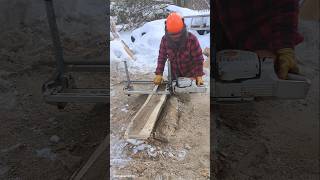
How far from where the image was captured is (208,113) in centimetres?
285

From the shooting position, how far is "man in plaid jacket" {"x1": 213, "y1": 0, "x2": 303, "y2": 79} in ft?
8.07

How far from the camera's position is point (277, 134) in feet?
8.96

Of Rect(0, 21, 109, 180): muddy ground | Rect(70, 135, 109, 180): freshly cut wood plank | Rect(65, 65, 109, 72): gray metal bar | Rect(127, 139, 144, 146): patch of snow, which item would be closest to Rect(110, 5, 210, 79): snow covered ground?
Rect(127, 139, 144, 146): patch of snow

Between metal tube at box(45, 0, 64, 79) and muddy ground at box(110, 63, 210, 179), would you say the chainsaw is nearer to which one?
muddy ground at box(110, 63, 210, 179)

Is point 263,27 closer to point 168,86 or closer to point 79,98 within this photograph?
point 168,86

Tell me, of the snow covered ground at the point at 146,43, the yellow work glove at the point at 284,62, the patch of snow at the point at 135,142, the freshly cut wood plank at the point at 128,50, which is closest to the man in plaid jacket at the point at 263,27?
the yellow work glove at the point at 284,62

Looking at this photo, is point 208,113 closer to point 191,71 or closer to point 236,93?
point 236,93

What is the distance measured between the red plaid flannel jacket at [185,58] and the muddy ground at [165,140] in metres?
0.16

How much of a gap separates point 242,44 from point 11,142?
63.5 inches

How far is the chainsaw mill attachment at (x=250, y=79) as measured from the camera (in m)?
2.56

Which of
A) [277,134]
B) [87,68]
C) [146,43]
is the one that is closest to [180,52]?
[146,43]

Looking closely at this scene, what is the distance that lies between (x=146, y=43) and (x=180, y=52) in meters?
0.20

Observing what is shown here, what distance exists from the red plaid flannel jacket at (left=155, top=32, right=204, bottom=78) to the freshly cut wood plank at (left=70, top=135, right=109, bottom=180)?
604mm

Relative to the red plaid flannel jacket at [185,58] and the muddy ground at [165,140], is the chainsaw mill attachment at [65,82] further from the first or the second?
the red plaid flannel jacket at [185,58]
